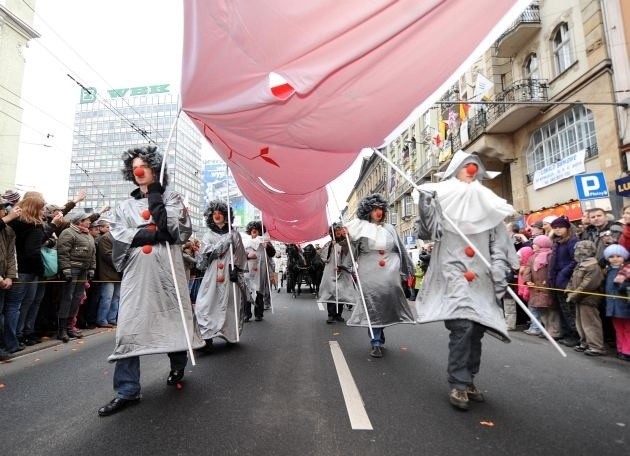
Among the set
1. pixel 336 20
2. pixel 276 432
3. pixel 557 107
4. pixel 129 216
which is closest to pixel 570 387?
pixel 276 432

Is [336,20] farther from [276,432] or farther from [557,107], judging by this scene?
[557,107]

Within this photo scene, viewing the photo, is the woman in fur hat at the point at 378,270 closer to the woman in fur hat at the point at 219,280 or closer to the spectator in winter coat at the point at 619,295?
the woman in fur hat at the point at 219,280

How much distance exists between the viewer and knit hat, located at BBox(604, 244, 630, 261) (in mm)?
5062

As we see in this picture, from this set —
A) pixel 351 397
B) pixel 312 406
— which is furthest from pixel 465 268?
pixel 312 406

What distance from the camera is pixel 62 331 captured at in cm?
604

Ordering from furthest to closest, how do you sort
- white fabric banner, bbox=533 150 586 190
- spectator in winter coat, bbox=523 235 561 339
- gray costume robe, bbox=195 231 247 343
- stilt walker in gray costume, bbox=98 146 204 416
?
white fabric banner, bbox=533 150 586 190
spectator in winter coat, bbox=523 235 561 339
gray costume robe, bbox=195 231 247 343
stilt walker in gray costume, bbox=98 146 204 416

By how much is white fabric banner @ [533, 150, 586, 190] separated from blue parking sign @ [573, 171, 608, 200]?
568 cm

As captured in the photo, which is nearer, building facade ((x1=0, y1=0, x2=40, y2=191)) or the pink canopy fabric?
the pink canopy fabric

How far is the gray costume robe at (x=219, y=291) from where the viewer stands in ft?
16.5

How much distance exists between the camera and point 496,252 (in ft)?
10.7

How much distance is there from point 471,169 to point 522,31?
51.8ft

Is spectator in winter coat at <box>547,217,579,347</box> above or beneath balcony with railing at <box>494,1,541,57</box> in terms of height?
beneath

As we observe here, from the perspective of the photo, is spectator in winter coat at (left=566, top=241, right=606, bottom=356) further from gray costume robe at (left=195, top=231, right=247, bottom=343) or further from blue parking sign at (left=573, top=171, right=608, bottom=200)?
gray costume robe at (left=195, top=231, right=247, bottom=343)

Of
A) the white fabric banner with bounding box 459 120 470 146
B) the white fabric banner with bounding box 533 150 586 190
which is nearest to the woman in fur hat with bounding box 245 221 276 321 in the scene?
the white fabric banner with bounding box 533 150 586 190
